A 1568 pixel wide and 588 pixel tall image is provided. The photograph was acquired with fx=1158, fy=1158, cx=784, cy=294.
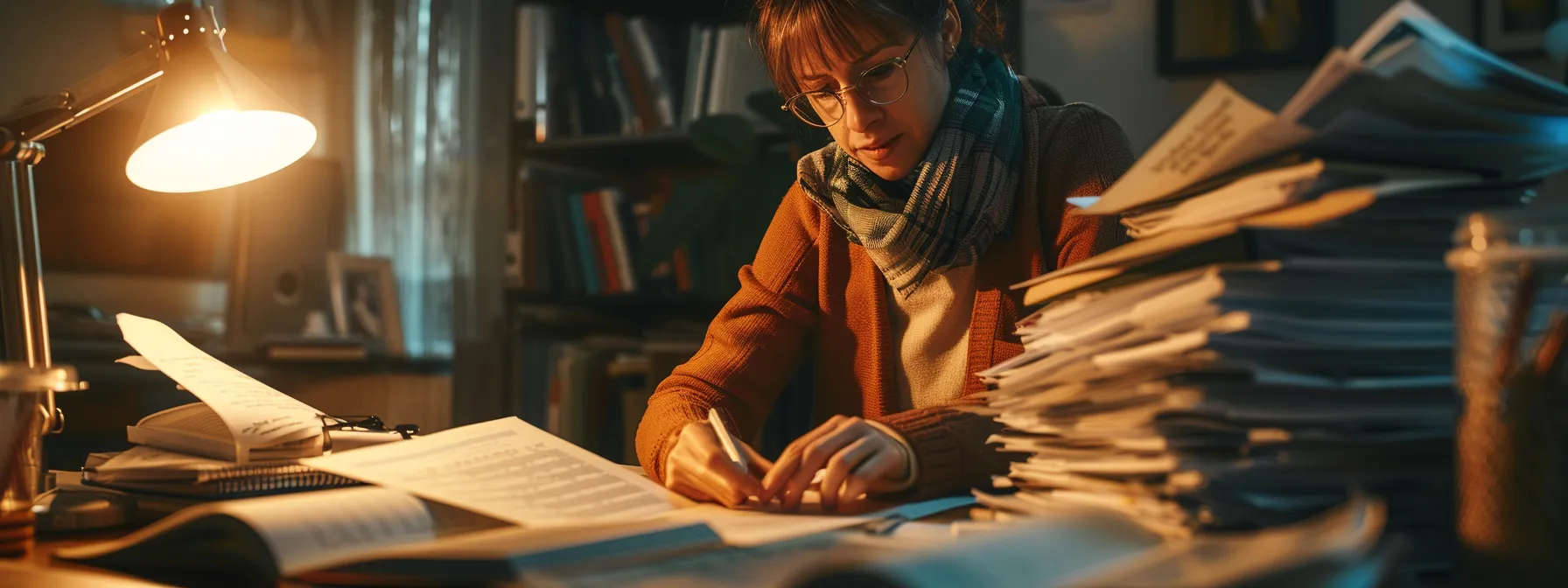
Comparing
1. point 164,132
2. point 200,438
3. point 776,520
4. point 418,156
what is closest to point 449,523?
point 776,520

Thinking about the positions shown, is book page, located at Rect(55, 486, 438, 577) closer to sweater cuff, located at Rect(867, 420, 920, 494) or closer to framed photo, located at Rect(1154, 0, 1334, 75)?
sweater cuff, located at Rect(867, 420, 920, 494)

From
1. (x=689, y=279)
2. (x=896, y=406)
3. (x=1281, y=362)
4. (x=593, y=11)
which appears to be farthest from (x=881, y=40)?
(x=593, y=11)

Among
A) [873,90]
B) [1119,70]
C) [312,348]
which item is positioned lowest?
[312,348]

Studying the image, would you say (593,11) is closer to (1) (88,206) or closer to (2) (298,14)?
(2) (298,14)

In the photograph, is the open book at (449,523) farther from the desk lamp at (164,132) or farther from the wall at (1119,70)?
the wall at (1119,70)

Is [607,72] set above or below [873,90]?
above

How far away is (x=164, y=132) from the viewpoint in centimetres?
91

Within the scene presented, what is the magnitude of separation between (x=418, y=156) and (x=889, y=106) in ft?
7.20

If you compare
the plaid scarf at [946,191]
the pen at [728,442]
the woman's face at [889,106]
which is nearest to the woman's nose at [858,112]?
the woman's face at [889,106]

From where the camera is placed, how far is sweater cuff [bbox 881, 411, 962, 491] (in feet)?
2.88

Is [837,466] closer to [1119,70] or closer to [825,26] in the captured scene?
[825,26]

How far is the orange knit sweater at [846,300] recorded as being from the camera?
128 centimetres

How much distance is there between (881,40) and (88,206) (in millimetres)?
2176

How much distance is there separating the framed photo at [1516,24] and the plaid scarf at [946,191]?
1.22 m
